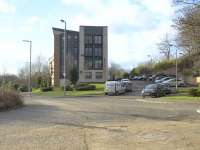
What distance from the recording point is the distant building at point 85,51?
404 ft

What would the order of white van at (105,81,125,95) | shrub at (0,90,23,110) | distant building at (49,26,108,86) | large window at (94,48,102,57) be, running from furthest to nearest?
large window at (94,48,102,57), distant building at (49,26,108,86), white van at (105,81,125,95), shrub at (0,90,23,110)

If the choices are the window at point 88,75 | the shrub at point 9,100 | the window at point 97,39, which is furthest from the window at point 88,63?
the shrub at point 9,100

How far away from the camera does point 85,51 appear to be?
409 feet

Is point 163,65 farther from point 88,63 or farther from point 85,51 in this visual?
point 85,51

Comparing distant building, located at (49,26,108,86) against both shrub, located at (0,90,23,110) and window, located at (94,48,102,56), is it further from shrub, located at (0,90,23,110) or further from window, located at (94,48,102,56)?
shrub, located at (0,90,23,110)

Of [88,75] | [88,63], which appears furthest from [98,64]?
[88,75]

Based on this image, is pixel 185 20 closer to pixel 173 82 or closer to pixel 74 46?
pixel 173 82

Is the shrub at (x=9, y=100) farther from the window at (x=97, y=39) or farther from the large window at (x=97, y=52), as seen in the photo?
the large window at (x=97, y=52)

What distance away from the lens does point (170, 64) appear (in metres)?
120

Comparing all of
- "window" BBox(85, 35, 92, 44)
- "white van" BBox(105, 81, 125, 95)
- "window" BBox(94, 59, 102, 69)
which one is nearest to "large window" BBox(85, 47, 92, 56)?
"window" BBox(85, 35, 92, 44)

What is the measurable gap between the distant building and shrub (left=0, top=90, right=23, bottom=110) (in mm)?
88506

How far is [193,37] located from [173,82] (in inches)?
1436

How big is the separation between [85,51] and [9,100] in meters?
93.5

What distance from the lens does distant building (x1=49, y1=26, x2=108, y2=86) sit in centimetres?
12312
